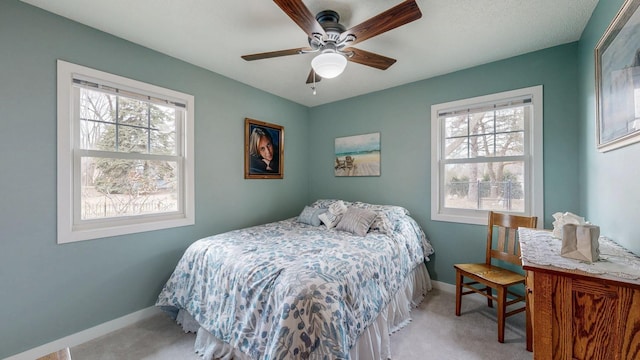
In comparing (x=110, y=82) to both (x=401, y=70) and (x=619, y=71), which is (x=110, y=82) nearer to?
(x=401, y=70)

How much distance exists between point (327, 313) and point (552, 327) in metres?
0.99

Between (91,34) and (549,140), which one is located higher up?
(91,34)

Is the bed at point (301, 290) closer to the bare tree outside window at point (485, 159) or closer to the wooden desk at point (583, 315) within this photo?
the bare tree outside window at point (485, 159)

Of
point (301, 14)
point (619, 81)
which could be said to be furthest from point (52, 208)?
point (619, 81)

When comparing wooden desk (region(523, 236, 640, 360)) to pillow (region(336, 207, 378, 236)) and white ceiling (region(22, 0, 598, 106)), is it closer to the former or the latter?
pillow (region(336, 207, 378, 236))

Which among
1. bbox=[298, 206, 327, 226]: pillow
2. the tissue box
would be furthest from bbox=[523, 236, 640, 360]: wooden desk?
bbox=[298, 206, 327, 226]: pillow

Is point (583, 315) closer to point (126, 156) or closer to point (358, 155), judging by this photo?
point (358, 155)

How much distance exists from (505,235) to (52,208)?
3930 mm

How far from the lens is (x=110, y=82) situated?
2.14 meters

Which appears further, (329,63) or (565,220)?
(329,63)

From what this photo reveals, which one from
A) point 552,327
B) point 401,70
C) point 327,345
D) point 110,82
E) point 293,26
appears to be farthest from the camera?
point 401,70

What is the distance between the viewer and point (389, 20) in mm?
1513

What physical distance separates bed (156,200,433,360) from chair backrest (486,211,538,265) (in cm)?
71

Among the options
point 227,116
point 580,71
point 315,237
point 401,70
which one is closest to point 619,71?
point 580,71
